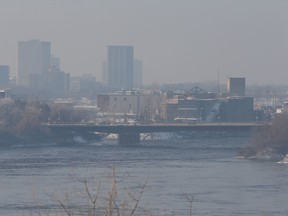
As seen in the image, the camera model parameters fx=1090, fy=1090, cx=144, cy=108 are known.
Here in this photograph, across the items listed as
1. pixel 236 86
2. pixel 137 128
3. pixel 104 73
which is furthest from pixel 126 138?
pixel 104 73

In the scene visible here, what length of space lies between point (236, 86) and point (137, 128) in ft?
57.5

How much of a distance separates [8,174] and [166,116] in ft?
68.0

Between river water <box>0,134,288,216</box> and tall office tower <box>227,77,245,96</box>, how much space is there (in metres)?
19.2

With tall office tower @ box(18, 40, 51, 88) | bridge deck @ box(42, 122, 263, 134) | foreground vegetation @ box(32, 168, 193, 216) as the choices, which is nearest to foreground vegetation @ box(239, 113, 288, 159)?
bridge deck @ box(42, 122, 263, 134)

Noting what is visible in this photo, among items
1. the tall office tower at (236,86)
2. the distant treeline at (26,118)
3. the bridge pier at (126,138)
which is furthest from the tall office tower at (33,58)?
the bridge pier at (126,138)

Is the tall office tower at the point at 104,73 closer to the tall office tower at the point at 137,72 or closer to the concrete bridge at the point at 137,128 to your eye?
the tall office tower at the point at 137,72

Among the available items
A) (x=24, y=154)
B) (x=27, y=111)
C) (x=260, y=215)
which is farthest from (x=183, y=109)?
(x=260, y=215)

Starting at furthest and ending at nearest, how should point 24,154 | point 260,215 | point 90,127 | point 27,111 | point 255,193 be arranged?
point 27,111 → point 90,127 → point 24,154 → point 255,193 → point 260,215

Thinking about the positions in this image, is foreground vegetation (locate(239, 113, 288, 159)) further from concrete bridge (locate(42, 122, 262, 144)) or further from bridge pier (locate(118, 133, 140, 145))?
bridge pier (locate(118, 133, 140, 145))

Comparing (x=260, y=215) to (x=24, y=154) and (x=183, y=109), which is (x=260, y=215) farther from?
(x=183, y=109)

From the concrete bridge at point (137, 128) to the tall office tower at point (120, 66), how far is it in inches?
1831

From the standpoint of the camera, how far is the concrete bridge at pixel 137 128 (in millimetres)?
25281

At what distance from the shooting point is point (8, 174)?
1578 cm

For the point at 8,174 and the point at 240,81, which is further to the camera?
the point at 240,81
